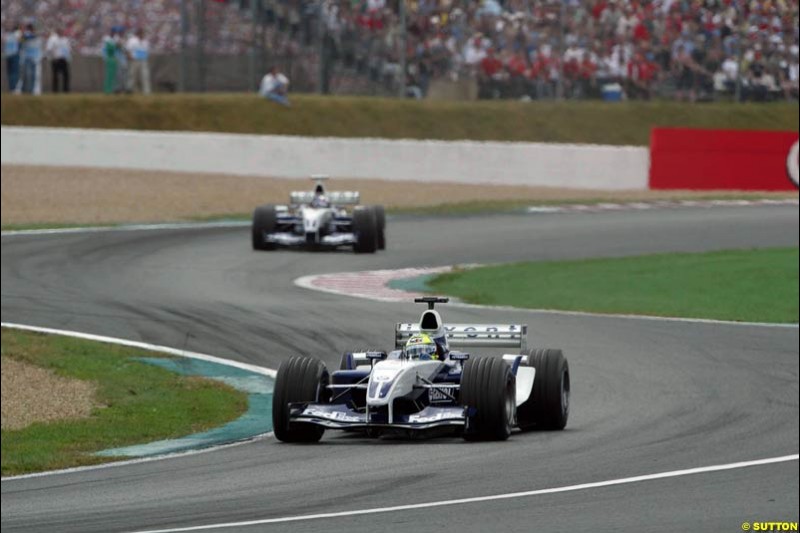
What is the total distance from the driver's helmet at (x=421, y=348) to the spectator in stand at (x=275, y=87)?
28267mm

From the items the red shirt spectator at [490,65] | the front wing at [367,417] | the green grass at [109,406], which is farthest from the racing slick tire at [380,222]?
the front wing at [367,417]

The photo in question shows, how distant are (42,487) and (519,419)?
3.02m

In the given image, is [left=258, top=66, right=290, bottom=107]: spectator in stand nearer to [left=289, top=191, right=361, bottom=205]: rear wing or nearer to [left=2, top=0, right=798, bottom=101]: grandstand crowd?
[left=2, top=0, right=798, bottom=101]: grandstand crowd

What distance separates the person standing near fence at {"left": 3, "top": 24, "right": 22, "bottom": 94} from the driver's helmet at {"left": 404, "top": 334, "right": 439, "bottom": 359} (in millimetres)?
28097

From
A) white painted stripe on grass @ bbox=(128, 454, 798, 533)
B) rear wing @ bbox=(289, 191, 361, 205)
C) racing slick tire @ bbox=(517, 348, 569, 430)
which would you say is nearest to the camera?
white painted stripe on grass @ bbox=(128, 454, 798, 533)

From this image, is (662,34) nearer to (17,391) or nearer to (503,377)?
(17,391)

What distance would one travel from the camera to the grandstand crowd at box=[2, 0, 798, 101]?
3444 centimetres

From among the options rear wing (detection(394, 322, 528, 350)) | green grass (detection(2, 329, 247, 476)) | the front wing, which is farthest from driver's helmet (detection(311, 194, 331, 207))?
rear wing (detection(394, 322, 528, 350))

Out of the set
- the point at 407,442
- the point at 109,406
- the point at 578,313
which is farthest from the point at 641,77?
the point at 407,442

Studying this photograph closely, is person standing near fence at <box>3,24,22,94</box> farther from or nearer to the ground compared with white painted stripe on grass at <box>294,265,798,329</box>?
farther from the ground

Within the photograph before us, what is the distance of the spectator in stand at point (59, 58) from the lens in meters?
36.2

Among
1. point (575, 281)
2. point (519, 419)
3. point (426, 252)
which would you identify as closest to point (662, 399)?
point (519, 419)

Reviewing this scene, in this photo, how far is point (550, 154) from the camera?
36.4 metres

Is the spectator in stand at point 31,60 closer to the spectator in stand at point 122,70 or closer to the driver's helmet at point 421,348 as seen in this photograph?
the spectator in stand at point 122,70
